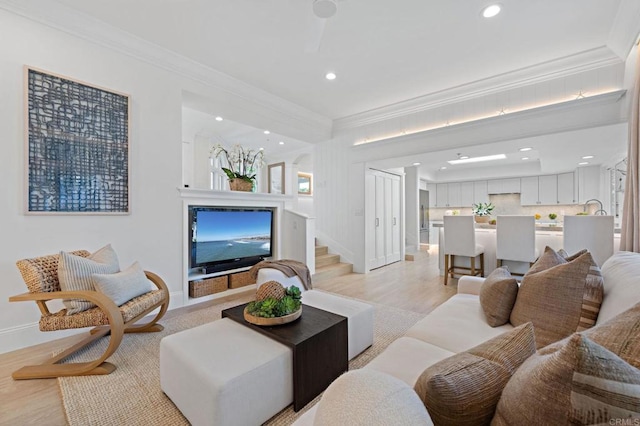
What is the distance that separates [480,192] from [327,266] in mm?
6026

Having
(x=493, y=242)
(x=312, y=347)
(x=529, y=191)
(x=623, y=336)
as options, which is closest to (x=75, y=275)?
(x=312, y=347)

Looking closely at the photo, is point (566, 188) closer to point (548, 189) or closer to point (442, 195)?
point (548, 189)

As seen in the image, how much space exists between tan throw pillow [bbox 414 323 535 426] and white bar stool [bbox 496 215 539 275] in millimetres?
3714

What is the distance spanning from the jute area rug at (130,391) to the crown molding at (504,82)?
346 centimetres

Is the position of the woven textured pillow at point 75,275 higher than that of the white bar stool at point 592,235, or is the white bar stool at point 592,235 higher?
the white bar stool at point 592,235

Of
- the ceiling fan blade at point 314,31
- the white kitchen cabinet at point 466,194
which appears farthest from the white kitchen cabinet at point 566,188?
the ceiling fan blade at point 314,31

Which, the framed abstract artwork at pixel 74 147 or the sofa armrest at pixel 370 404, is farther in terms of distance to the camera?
the framed abstract artwork at pixel 74 147

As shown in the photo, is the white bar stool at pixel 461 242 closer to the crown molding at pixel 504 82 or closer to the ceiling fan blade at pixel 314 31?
the crown molding at pixel 504 82

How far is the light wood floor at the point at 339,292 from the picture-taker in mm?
1574

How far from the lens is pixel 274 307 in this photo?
5.95 ft

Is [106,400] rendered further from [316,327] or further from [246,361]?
[316,327]

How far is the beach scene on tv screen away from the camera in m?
3.58

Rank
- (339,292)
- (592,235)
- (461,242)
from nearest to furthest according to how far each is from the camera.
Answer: (592,235) < (339,292) < (461,242)

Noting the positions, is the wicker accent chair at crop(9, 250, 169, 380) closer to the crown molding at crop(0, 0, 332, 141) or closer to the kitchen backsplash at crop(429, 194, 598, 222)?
the crown molding at crop(0, 0, 332, 141)
